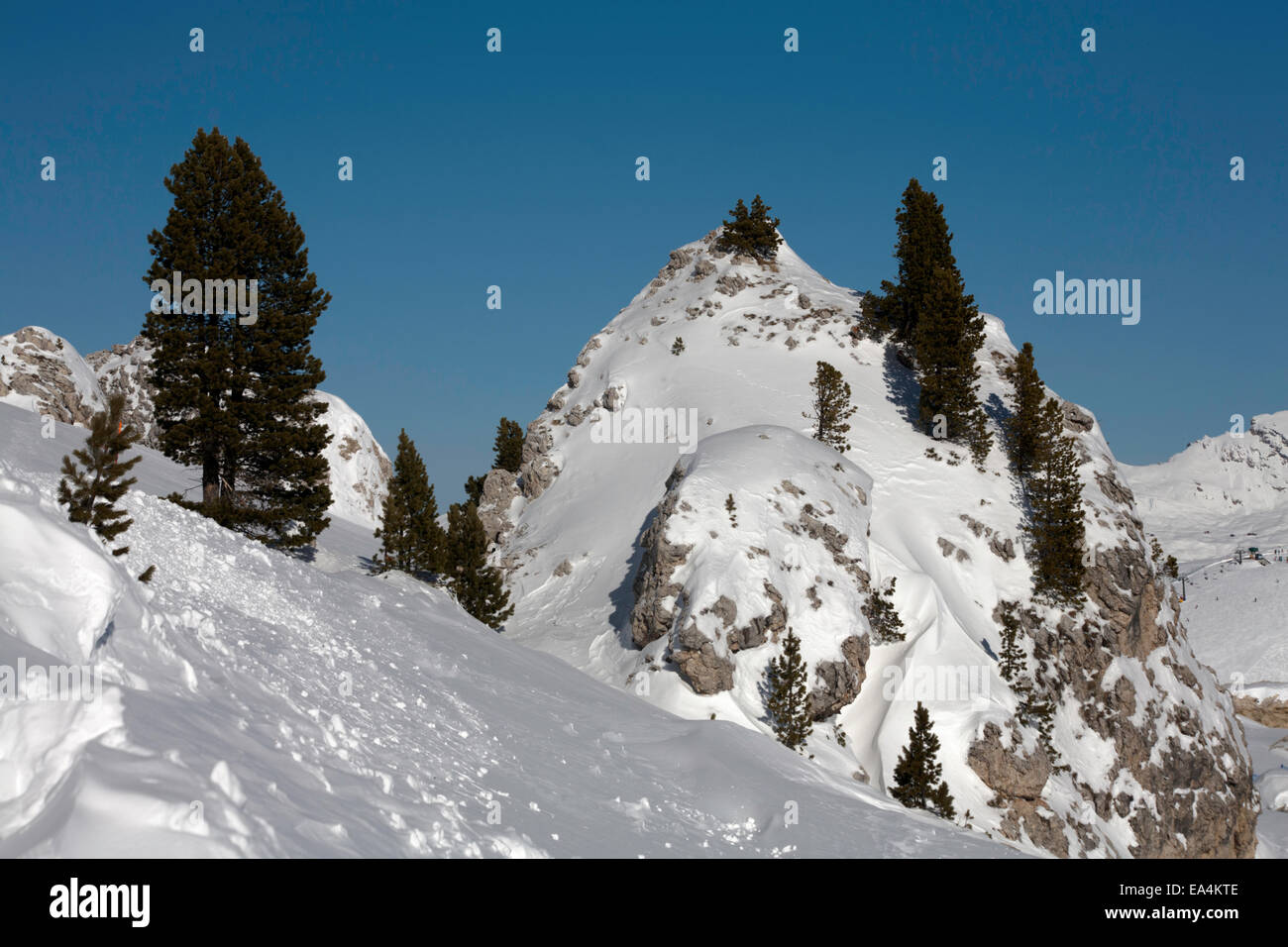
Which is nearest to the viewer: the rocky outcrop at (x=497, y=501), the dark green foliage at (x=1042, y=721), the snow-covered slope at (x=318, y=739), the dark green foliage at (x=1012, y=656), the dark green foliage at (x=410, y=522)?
the snow-covered slope at (x=318, y=739)

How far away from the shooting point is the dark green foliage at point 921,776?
38844 mm

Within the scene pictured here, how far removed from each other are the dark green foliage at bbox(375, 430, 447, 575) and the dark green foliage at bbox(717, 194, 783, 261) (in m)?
46.8

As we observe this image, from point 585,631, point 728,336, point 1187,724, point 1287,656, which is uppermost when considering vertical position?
point 728,336

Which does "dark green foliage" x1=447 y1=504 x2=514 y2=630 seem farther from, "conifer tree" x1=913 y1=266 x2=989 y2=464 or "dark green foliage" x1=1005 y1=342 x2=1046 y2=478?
"dark green foliage" x1=1005 y1=342 x2=1046 y2=478

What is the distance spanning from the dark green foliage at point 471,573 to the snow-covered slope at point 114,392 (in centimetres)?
651

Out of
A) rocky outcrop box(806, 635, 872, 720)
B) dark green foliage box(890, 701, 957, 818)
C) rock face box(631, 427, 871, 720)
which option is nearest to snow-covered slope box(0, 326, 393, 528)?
rock face box(631, 427, 871, 720)

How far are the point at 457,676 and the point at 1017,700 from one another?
111 feet

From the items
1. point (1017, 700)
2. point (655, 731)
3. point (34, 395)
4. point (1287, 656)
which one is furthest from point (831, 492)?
point (1287, 656)

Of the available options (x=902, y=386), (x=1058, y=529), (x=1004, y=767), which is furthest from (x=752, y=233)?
(x=1004, y=767)

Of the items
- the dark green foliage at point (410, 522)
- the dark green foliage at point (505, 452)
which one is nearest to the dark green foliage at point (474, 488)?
the dark green foliage at point (505, 452)

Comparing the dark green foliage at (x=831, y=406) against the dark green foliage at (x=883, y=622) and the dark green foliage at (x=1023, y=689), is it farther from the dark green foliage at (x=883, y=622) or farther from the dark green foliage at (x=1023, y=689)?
the dark green foliage at (x=1023, y=689)

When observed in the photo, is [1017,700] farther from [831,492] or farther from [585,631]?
[585,631]

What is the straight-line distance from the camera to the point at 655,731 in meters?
24.9

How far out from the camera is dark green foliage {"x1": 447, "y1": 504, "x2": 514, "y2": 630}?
46125 mm
